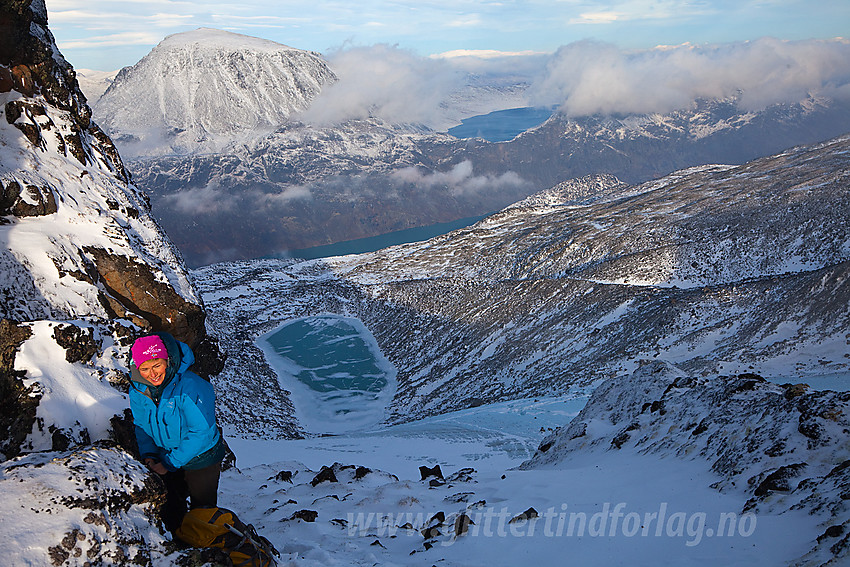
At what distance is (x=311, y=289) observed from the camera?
12481 cm

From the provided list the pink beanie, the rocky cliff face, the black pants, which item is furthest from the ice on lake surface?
the pink beanie

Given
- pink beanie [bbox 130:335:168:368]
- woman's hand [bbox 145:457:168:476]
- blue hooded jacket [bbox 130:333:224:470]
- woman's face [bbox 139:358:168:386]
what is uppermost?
pink beanie [bbox 130:335:168:368]

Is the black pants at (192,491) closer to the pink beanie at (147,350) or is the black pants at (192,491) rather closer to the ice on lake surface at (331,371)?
the pink beanie at (147,350)

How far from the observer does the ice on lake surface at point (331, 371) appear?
64.4 meters

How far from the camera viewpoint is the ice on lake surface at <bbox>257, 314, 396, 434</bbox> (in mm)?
64438

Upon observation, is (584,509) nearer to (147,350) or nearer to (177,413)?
(177,413)

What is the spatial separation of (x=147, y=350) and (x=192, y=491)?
2.31 metres

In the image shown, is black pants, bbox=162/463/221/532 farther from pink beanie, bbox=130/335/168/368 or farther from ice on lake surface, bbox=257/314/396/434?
ice on lake surface, bbox=257/314/396/434

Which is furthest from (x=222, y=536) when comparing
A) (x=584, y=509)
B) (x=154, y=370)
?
(x=584, y=509)

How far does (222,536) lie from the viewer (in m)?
7.48

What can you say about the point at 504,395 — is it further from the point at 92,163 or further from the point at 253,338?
the point at 253,338

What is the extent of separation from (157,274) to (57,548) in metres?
15.4

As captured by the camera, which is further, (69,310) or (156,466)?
(69,310)

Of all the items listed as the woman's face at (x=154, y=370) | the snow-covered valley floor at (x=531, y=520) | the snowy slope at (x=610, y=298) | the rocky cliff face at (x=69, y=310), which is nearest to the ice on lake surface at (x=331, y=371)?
the snowy slope at (x=610, y=298)
